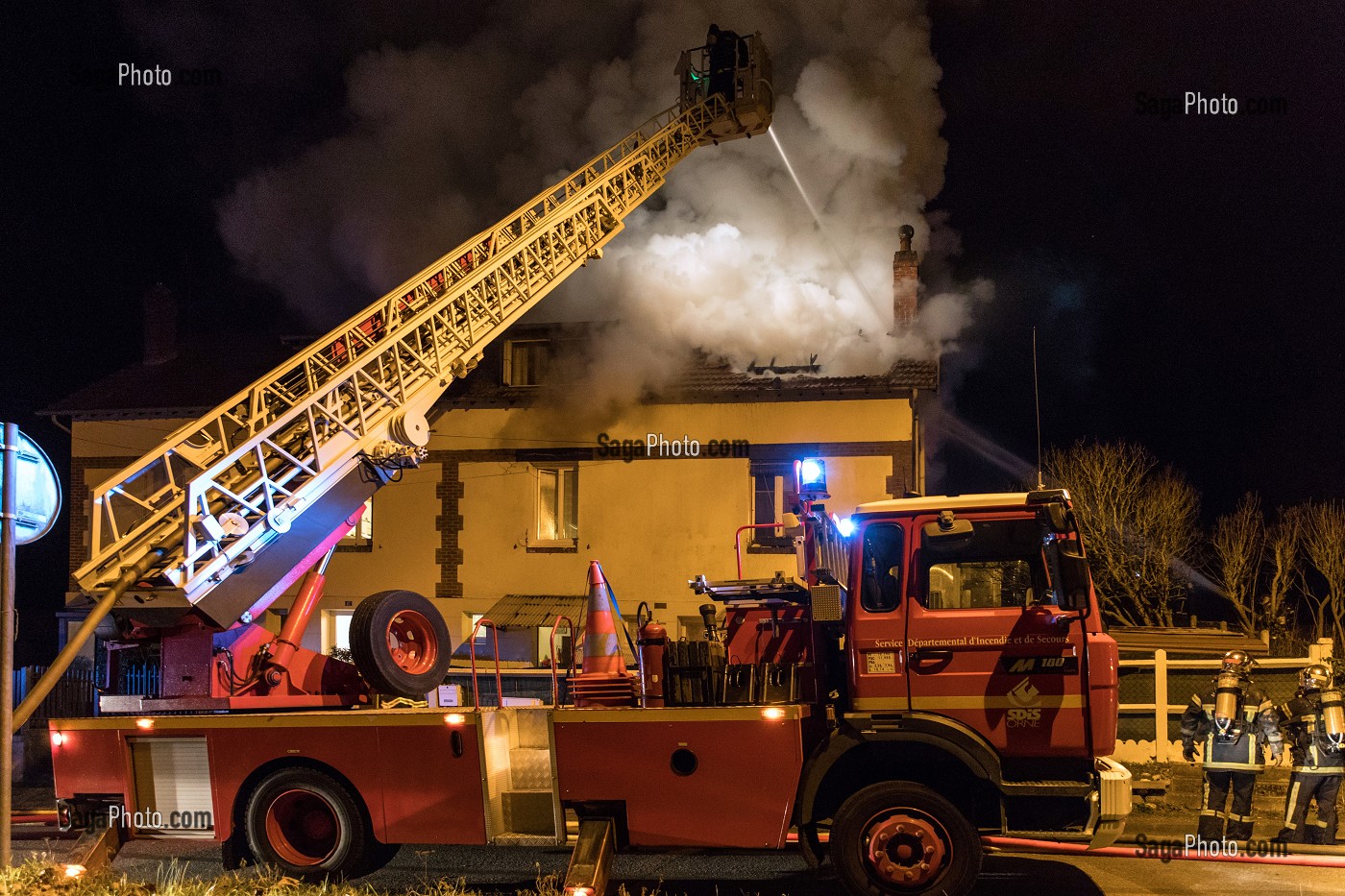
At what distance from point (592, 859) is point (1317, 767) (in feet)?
20.6

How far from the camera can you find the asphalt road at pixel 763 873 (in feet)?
23.7

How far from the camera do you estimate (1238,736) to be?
875 cm

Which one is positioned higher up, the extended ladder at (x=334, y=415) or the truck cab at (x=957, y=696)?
the extended ladder at (x=334, y=415)

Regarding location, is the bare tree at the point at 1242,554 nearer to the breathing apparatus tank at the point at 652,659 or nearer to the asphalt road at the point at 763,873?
the asphalt road at the point at 763,873

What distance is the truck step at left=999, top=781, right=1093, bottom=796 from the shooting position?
609 centimetres

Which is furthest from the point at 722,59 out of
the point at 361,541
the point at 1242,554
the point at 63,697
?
the point at 1242,554

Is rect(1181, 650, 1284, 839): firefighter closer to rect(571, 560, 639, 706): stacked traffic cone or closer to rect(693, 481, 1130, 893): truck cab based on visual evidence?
rect(693, 481, 1130, 893): truck cab

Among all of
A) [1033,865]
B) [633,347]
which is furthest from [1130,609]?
[1033,865]

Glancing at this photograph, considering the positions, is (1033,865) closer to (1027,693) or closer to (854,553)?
(1027,693)

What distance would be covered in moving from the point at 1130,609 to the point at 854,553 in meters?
19.2

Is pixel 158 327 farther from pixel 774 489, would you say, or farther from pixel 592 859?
pixel 592 859

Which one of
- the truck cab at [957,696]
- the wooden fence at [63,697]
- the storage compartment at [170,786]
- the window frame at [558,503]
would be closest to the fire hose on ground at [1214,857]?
the truck cab at [957,696]

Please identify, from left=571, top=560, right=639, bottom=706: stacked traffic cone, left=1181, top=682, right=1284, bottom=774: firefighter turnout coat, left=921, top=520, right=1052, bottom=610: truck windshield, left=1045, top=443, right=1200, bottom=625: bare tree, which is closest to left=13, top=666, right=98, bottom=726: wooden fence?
left=571, top=560, right=639, bottom=706: stacked traffic cone

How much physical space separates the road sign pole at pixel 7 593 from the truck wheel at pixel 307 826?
1762 mm
